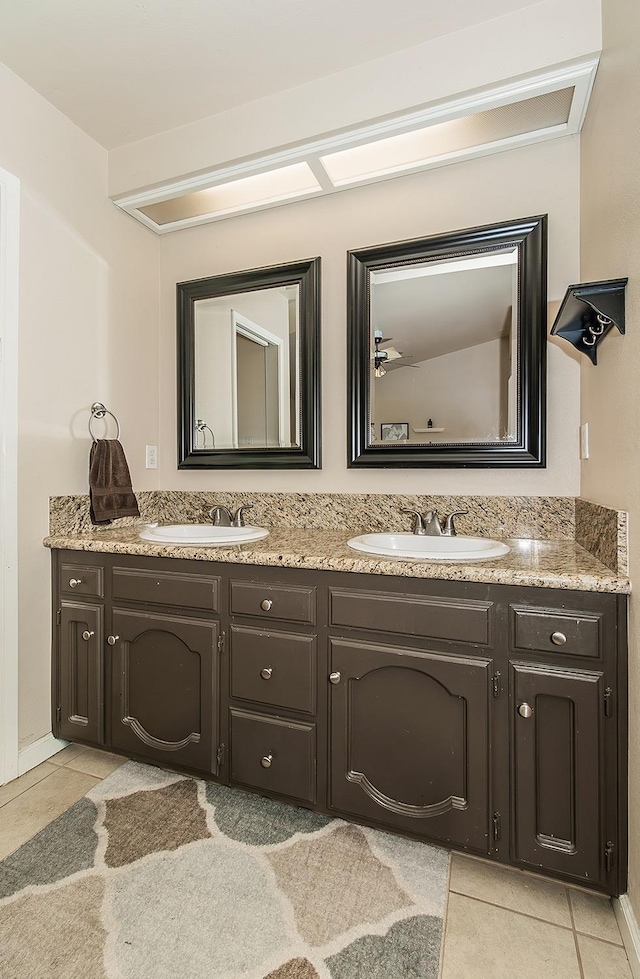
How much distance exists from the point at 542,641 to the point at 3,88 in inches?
99.9

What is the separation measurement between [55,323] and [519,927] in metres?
2.43

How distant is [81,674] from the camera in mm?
1892

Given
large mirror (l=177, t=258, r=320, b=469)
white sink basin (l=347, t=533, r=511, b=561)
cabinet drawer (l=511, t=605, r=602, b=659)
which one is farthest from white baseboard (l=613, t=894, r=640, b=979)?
large mirror (l=177, t=258, r=320, b=469)

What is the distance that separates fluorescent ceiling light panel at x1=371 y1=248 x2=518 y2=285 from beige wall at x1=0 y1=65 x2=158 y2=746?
1194 millimetres

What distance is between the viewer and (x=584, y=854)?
121cm

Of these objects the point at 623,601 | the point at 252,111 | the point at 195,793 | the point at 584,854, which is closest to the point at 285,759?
the point at 195,793

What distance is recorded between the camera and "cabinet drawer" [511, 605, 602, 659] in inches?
47.3

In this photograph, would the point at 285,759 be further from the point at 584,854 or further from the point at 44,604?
the point at 44,604

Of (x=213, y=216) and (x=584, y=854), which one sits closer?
(x=584, y=854)

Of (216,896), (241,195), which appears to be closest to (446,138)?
(241,195)

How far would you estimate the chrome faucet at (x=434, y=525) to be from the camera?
1796 mm

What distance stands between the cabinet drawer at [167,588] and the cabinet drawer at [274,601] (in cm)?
8

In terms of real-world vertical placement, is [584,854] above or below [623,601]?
below

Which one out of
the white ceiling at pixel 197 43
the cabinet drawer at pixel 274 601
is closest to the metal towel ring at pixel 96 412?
the cabinet drawer at pixel 274 601
